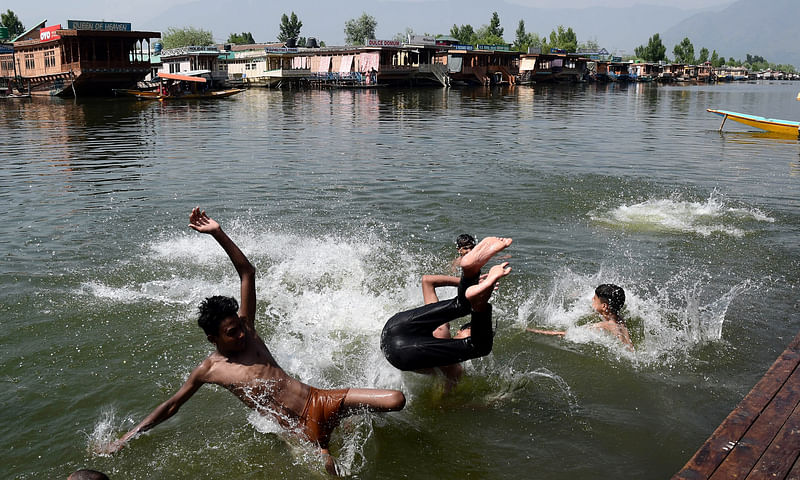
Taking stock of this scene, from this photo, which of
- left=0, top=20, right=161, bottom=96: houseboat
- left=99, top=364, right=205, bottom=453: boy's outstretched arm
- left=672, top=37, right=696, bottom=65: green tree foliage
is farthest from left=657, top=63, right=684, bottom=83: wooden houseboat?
left=99, top=364, right=205, bottom=453: boy's outstretched arm

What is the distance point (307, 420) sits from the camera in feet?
16.1

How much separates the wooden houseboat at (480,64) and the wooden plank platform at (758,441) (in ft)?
239

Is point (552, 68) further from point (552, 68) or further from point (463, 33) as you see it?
point (463, 33)

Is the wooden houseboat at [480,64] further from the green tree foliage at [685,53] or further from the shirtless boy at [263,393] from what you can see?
the green tree foliage at [685,53]

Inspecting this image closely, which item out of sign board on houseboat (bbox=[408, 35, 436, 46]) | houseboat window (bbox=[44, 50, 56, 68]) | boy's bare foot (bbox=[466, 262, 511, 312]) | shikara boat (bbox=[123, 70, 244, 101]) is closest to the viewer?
boy's bare foot (bbox=[466, 262, 511, 312])

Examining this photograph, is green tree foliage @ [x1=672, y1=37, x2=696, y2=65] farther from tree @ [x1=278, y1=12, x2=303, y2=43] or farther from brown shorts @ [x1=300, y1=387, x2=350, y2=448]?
brown shorts @ [x1=300, y1=387, x2=350, y2=448]

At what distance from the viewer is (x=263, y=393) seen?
4828 mm

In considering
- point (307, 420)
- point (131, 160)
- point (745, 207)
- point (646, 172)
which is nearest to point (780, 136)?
point (646, 172)

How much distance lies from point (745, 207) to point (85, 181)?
→ 52.0 feet

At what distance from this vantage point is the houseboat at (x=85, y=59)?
4809cm

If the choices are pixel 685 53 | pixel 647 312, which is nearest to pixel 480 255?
pixel 647 312

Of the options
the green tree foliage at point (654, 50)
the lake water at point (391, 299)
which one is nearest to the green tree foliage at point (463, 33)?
the green tree foliage at point (654, 50)

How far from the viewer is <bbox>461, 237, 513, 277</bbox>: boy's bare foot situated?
442cm

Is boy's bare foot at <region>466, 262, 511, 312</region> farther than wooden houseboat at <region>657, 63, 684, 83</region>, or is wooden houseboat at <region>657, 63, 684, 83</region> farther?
wooden houseboat at <region>657, 63, 684, 83</region>
